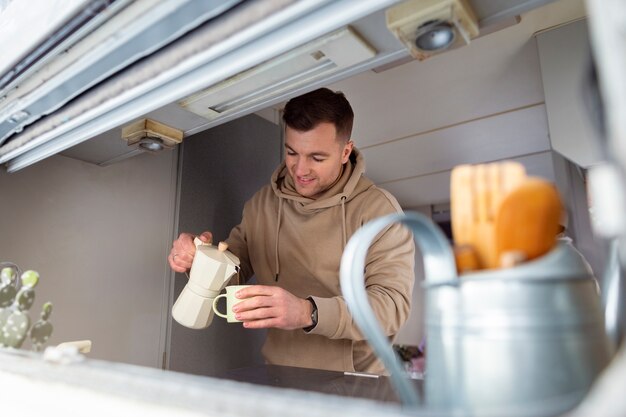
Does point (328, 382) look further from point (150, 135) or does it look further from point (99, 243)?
point (99, 243)

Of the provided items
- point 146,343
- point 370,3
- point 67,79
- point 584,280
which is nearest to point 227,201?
point 146,343

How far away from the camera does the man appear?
46.4 inches

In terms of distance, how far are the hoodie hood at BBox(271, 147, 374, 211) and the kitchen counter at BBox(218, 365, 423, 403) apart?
56 cm

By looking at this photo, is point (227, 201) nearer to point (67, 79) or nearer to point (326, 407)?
point (67, 79)

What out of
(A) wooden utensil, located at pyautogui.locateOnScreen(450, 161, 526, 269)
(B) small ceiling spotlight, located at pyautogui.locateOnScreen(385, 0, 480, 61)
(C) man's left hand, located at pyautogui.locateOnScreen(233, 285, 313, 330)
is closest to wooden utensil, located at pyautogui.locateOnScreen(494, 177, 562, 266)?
(A) wooden utensil, located at pyautogui.locateOnScreen(450, 161, 526, 269)

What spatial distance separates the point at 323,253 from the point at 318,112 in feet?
1.45

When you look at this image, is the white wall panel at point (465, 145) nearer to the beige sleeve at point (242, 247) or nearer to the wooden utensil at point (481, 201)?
the beige sleeve at point (242, 247)

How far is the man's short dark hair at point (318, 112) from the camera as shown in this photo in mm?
1283

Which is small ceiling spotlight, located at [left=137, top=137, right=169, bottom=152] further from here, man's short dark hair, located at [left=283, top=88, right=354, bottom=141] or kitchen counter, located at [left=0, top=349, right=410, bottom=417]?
kitchen counter, located at [left=0, top=349, right=410, bottom=417]

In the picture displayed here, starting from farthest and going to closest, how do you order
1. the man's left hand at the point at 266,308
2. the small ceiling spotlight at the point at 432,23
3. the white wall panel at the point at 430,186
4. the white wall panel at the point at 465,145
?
the white wall panel at the point at 430,186 → the white wall panel at the point at 465,145 → the man's left hand at the point at 266,308 → the small ceiling spotlight at the point at 432,23

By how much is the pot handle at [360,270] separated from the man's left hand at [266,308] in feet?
1.80

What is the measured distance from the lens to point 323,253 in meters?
1.33

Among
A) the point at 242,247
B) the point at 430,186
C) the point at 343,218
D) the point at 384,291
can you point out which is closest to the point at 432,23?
the point at 384,291

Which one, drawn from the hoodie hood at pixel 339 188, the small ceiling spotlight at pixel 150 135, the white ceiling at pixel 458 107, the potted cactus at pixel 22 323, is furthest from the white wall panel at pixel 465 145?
the potted cactus at pixel 22 323
